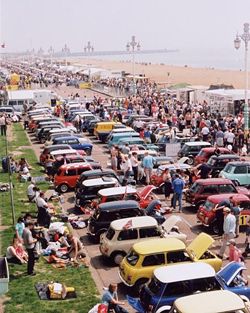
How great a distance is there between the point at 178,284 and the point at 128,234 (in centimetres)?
427

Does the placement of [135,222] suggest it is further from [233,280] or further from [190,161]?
[190,161]

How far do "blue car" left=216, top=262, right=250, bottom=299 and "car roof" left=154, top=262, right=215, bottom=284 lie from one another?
1.39ft

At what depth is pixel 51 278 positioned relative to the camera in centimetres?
1633

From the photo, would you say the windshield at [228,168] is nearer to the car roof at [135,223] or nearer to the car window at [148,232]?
the car roof at [135,223]

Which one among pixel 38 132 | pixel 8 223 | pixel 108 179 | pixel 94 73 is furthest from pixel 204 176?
pixel 94 73

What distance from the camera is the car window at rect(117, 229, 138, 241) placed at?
17.2 metres

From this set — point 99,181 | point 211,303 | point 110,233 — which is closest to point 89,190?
point 99,181

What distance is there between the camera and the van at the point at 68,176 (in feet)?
89.6

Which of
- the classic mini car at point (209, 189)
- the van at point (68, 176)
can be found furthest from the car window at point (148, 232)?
the van at point (68, 176)

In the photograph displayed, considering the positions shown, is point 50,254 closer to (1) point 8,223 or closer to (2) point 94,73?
(1) point 8,223

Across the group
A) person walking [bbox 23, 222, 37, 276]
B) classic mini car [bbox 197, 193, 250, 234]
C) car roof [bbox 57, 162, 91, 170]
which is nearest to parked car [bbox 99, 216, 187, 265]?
person walking [bbox 23, 222, 37, 276]

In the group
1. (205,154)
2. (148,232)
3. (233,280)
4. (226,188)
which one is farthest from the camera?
(205,154)

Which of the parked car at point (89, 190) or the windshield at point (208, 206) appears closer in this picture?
the windshield at point (208, 206)

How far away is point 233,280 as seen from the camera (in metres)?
14.0
